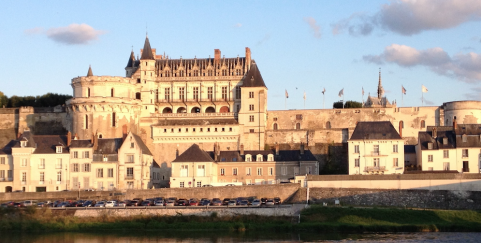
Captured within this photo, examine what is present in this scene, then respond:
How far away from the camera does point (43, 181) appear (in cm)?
6756

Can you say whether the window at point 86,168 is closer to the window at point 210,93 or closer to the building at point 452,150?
the window at point 210,93

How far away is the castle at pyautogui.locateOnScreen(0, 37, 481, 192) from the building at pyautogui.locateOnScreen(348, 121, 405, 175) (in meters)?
10.2

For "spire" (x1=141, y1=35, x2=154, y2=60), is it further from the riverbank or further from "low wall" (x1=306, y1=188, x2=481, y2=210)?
the riverbank

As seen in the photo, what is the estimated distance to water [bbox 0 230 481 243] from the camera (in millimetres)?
44222

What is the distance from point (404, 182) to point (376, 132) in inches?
339

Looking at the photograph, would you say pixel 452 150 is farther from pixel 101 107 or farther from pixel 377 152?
pixel 101 107

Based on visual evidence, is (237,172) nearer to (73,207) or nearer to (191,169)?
(191,169)

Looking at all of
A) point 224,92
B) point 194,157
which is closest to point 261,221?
point 194,157

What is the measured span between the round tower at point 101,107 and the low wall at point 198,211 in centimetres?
2402

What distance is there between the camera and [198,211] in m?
52.3

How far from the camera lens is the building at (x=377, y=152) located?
211 feet

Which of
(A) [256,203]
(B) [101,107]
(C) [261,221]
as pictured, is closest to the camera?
(C) [261,221]

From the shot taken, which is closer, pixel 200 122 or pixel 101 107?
pixel 101 107

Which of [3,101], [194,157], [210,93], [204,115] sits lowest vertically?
Result: [194,157]
